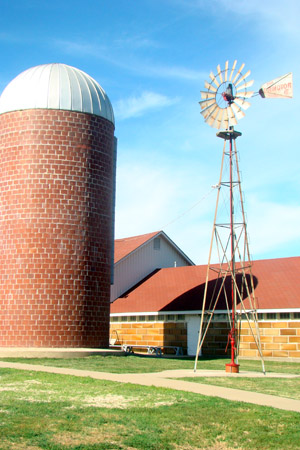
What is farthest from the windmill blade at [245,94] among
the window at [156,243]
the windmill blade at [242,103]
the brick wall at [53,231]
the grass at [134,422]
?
the window at [156,243]

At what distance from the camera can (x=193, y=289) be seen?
34219mm

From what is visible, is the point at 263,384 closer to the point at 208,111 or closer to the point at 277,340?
the point at 208,111

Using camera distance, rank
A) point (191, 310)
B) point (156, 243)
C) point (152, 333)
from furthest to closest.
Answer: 1. point (156, 243)
2. point (152, 333)
3. point (191, 310)

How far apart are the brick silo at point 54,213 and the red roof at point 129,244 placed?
35.4ft

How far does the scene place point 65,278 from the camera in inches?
1001

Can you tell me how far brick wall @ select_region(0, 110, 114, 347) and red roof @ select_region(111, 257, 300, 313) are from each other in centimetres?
727

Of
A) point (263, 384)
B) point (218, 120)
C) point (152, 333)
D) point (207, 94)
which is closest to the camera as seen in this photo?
point (263, 384)

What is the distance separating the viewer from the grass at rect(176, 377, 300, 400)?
1452 centimetres

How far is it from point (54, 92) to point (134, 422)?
19.7 metres

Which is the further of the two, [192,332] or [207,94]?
[192,332]

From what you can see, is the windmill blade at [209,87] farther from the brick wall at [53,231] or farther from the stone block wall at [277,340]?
the stone block wall at [277,340]

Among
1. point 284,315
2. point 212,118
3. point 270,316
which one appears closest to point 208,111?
point 212,118

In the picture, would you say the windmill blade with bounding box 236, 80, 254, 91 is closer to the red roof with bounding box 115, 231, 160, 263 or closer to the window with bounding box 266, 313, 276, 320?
the window with bounding box 266, 313, 276, 320

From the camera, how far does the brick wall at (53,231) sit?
82.3 feet
